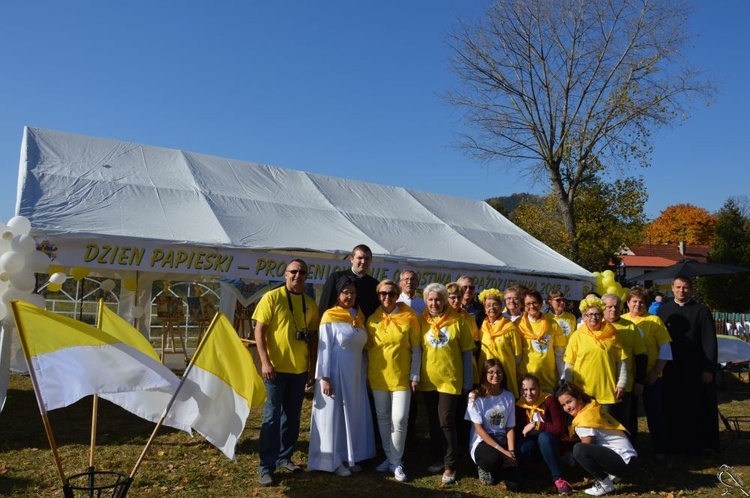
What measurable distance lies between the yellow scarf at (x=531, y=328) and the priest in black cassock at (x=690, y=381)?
159 cm

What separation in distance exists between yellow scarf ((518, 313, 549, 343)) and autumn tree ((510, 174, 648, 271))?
680 inches

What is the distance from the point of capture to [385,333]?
182 inches

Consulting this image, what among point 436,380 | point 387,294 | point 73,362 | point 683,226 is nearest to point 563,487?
point 436,380

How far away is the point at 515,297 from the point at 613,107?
16.0 m

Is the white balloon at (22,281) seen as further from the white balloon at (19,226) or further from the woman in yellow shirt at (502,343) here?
the woman in yellow shirt at (502,343)

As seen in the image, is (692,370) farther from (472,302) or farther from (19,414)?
(19,414)

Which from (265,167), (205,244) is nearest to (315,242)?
(205,244)

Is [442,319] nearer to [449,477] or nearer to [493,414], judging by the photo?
[493,414]

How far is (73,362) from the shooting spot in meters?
2.95

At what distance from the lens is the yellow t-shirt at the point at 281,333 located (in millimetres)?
4484

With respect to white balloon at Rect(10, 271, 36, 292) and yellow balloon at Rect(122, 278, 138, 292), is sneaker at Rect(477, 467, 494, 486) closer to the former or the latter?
white balloon at Rect(10, 271, 36, 292)

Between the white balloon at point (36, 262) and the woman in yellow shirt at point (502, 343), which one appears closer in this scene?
the white balloon at point (36, 262)

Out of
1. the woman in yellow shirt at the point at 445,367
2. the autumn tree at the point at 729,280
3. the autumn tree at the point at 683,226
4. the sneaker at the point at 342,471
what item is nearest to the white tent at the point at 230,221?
the sneaker at the point at 342,471

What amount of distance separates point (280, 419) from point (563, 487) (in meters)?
2.12
